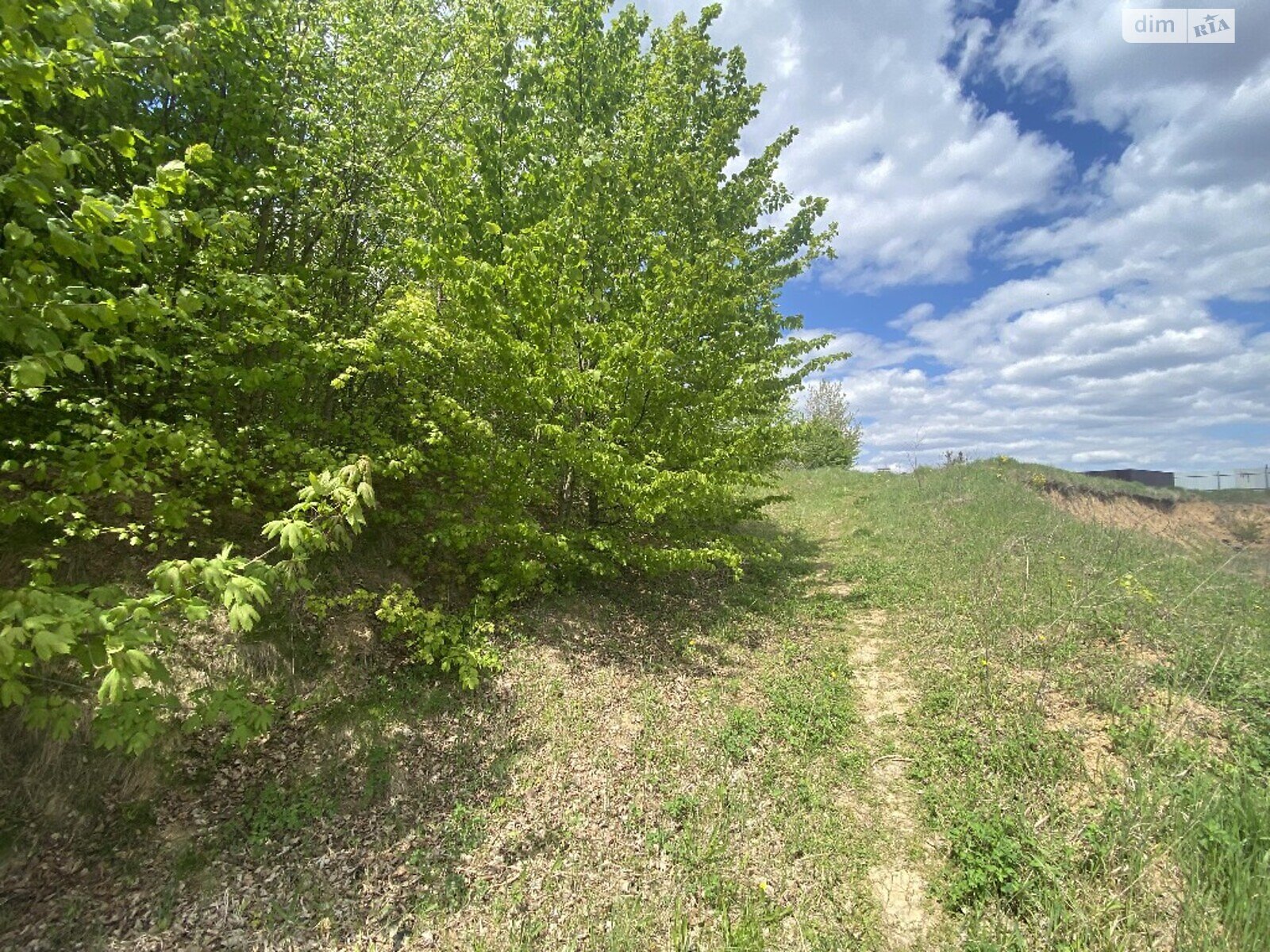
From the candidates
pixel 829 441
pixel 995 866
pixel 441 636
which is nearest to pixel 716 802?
pixel 995 866

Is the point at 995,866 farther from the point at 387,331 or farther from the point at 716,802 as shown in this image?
the point at 387,331

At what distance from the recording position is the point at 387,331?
6035mm

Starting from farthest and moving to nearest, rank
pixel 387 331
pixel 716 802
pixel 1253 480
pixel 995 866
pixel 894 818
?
pixel 1253 480, pixel 387 331, pixel 716 802, pixel 894 818, pixel 995 866

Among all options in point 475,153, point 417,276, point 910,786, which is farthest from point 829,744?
point 475,153

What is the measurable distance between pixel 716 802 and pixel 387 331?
230 inches

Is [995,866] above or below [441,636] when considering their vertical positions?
below

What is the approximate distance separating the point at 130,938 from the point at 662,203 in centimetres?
910

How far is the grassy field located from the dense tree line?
0.85 meters

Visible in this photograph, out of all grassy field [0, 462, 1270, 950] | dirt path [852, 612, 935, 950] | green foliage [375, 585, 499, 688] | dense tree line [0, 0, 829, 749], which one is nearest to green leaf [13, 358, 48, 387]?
dense tree line [0, 0, 829, 749]

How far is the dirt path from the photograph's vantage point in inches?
139

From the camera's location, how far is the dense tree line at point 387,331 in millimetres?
4262

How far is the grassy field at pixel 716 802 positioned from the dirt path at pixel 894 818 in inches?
0.8

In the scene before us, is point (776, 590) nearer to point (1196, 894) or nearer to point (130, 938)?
point (1196, 894)

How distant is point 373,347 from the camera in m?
5.10
